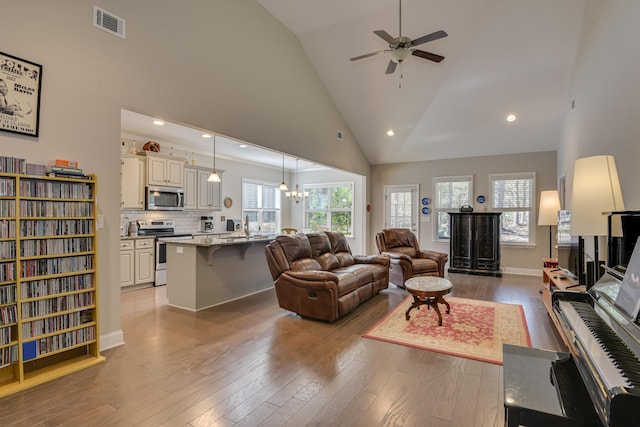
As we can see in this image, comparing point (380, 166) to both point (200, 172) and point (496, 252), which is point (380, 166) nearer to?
point (496, 252)

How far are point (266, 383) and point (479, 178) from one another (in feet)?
22.2

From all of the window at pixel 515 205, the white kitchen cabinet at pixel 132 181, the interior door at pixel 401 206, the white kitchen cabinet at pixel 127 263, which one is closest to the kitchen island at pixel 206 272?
the white kitchen cabinet at pixel 127 263

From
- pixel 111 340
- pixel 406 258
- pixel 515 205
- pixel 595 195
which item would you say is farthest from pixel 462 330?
pixel 515 205

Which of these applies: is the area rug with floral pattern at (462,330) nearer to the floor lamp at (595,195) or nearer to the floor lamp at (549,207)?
the floor lamp at (595,195)

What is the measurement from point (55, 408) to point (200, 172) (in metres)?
5.40

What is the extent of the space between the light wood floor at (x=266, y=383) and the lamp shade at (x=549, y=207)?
251cm

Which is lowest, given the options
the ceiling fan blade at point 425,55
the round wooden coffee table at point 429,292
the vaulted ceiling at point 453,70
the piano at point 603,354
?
the round wooden coffee table at point 429,292

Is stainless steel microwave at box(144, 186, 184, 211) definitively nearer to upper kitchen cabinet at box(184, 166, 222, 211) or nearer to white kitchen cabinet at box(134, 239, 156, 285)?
upper kitchen cabinet at box(184, 166, 222, 211)

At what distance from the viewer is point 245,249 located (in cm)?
507

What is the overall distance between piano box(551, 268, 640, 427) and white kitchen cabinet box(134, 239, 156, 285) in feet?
19.0

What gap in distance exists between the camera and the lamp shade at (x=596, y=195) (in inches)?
96.0

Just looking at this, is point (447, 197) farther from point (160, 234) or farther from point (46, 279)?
point (46, 279)

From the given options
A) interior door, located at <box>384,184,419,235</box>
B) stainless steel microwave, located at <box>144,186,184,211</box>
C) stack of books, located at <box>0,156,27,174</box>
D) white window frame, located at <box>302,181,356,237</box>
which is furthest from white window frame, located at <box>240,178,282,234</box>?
stack of books, located at <box>0,156,27,174</box>

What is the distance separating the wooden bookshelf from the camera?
236cm
